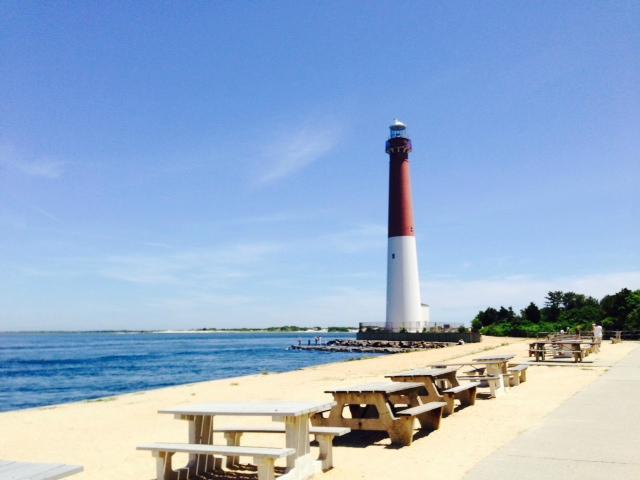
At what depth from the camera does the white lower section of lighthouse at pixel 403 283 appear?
4581cm

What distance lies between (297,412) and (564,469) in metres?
2.69

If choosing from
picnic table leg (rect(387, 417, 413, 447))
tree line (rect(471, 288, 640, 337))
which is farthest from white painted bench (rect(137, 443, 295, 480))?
tree line (rect(471, 288, 640, 337))

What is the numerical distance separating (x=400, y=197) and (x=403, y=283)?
694 cm

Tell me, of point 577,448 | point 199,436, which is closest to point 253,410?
point 199,436

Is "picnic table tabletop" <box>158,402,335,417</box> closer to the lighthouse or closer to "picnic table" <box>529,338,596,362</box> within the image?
"picnic table" <box>529,338,596,362</box>

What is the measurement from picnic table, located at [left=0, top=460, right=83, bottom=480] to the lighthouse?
42888 millimetres

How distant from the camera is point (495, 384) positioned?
11.7 m

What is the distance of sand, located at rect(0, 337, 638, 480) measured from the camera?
6262 millimetres

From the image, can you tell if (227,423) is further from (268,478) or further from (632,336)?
(632,336)

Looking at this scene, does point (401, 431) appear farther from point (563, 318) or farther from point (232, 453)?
point (563, 318)

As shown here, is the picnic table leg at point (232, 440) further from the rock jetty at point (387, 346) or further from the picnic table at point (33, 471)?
the rock jetty at point (387, 346)

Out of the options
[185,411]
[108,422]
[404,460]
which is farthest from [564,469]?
[108,422]

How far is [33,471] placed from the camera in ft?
11.3

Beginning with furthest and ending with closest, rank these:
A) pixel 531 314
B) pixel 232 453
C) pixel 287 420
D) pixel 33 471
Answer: pixel 531 314 < pixel 287 420 < pixel 232 453 < pixel 33 471
